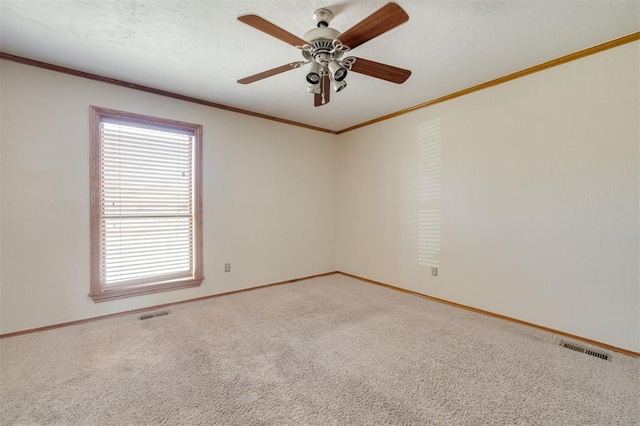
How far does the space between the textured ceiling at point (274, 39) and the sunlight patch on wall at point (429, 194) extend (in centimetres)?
63

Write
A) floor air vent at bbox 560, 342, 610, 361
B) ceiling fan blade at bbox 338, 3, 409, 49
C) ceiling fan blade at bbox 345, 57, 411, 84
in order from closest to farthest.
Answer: ceiling fan blade at bbox 338, 3, 409, 49, ceiling fan blade at bbox 345, 57, 411, 84, floor air vent at bbox 560, 342, 610, 361

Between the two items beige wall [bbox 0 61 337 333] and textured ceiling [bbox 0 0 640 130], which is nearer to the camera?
textured ceiling [bbox 0 0 640 130]

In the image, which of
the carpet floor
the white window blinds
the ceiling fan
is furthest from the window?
the ceiling fan

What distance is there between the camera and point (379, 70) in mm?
2078

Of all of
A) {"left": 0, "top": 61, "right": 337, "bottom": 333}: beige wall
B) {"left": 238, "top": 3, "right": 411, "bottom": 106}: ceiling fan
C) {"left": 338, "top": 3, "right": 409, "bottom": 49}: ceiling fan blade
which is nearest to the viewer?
{"left": 338, "top": 3, "right": 409, "bottom": 49}: ceiling fan blade

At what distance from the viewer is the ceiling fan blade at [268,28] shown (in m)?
1.48

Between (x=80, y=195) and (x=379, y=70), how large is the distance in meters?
3.01

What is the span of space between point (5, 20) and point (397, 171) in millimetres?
3959

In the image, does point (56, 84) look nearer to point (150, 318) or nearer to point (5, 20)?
point (5, 20)

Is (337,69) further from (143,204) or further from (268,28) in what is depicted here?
(143,204)

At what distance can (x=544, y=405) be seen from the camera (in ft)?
5.36

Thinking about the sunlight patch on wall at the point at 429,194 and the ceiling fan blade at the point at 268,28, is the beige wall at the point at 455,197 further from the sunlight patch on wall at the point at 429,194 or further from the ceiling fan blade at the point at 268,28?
the ceiling fan blade at the point at 268,28

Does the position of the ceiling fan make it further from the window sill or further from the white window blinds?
the window sill

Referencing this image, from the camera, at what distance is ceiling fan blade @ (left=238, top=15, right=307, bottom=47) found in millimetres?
1479
